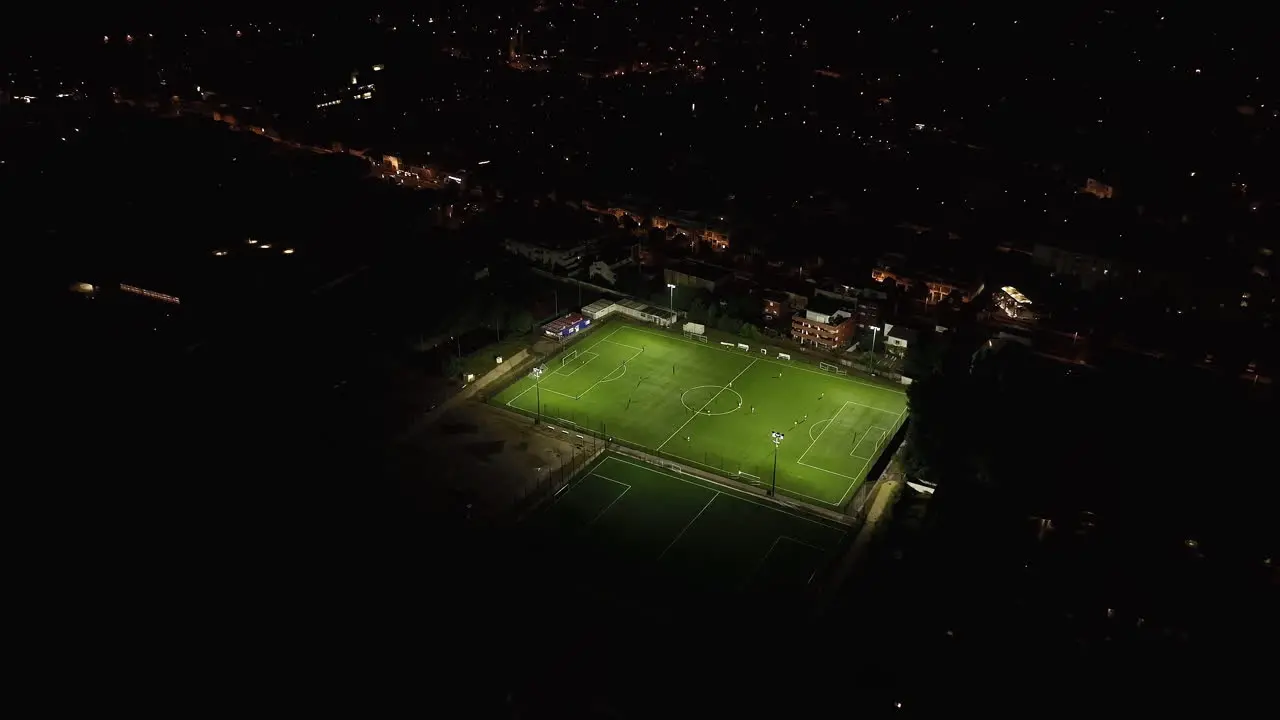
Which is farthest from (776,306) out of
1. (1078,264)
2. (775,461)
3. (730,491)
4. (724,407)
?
(1078,264)

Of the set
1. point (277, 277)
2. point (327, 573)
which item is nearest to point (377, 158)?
point (277, 277)

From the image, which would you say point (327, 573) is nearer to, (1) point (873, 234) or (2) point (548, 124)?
(1) point (873, 234)

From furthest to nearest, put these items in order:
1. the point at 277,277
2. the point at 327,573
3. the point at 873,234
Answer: the point at 873,234
the point at 277,277
the point at 327,573

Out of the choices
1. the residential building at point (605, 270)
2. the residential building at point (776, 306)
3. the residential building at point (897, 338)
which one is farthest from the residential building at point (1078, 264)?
the residential building at point (605, 270)

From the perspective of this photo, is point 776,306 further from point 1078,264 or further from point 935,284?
point 1078,264

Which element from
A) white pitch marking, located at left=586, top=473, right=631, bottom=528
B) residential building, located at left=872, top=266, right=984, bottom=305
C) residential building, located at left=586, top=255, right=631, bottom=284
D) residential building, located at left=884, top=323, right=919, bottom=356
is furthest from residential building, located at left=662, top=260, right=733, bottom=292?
white pitch marking, located at left=586, top=473, right=631, bottom=528

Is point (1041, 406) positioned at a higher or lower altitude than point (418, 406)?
higher
